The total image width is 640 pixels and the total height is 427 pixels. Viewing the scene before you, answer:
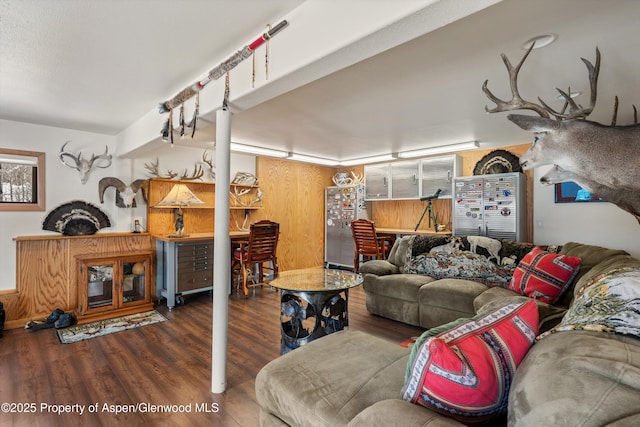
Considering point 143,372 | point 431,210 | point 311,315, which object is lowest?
point 143,372

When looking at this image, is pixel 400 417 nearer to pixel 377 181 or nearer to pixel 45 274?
pixel 45 274

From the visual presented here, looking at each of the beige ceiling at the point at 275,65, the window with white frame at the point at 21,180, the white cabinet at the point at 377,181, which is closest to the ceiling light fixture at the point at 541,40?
the beige ceiling at the point at 275,65

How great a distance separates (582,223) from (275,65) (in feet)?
14.7

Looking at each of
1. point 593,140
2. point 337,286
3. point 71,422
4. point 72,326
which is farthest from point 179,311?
point 593,140

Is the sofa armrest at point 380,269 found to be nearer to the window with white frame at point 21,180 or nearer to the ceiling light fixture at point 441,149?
the ceiling light fixture at point 441,149

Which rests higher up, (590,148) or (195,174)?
(195,174)

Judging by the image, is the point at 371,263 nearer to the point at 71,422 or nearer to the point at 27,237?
the point at 71,422

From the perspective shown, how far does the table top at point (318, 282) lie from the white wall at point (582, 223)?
3217 mm

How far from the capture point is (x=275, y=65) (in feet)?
6.07

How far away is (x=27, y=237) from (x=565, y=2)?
16.8 feet

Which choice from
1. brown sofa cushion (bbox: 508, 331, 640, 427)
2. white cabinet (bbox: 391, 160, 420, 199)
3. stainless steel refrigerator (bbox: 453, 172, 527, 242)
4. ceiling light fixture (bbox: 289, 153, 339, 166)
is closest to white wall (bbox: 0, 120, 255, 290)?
ceiling light fixture (bbox: 289, 153, 339, 166)

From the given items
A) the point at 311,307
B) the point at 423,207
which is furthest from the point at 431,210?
the point at 311,307

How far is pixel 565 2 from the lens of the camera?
5.32ft

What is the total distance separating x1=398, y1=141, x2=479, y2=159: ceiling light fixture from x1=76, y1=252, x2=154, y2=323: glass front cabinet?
4.35 metres
